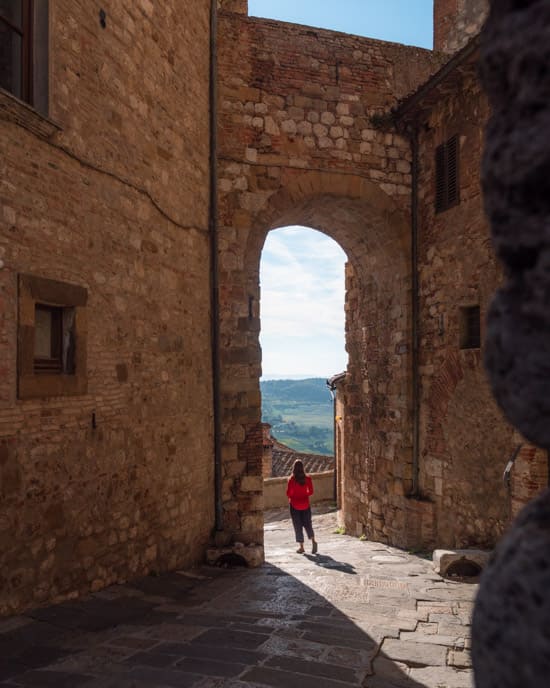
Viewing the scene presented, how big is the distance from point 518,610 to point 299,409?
500 ft

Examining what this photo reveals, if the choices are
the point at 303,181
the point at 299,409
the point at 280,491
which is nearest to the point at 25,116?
the point at 303,181

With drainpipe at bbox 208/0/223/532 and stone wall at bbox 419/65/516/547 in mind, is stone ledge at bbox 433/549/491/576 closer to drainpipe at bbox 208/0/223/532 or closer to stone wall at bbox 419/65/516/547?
stone wall at bbox 419/65/516/547

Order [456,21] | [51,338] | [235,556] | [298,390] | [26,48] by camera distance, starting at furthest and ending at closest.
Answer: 1. [298,390]
2. [456,21]
3. [235,556]
4. [51,338]
5. [26,48]

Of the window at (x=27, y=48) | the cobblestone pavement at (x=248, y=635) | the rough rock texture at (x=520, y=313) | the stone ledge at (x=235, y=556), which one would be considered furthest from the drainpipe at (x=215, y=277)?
the rough rock texture at (x=520, y=313)

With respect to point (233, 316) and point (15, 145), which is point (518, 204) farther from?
point (233, 316)

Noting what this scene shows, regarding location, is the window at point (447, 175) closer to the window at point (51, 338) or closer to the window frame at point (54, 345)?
the window at point (51, 338)

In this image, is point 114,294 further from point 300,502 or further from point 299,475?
point 300,502

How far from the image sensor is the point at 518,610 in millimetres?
953

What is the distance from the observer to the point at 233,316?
8383 mm

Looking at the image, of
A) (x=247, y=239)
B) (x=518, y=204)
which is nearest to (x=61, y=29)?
(x=247, y=239)

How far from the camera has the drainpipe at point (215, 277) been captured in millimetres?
7973

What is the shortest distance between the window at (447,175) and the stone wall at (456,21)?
4536 millimetres

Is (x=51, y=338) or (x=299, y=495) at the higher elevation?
(x=51, y=338)

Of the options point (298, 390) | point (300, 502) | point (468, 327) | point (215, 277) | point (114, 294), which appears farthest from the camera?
point (298, 390)
